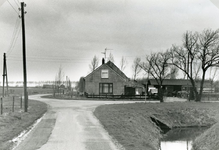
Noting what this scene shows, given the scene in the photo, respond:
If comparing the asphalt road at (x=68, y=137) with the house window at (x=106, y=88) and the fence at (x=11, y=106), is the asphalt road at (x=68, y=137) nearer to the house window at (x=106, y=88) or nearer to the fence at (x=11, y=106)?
the fence at (x=11, y=106)

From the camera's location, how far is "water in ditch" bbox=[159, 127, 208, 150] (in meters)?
19.1

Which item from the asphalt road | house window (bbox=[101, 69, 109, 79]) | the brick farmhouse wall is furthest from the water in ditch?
house window (bbox=[101, 69, 109, 79])

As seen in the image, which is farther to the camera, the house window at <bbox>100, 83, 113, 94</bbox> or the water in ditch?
the house window at <bbox>100, 83, 113, 94</bbox>

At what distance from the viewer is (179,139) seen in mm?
22078

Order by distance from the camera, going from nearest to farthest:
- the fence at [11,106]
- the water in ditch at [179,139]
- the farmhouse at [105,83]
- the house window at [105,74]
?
1. the water in ditch at [179,139]
2. the fence at [11,106]
3. the farmhouse at [105,83]
4. the house window at [105,74]

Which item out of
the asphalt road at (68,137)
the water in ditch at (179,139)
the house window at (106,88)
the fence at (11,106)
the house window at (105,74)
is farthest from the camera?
the house window at (105,74)

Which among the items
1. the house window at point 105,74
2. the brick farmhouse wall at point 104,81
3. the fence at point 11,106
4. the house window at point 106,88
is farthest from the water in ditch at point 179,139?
the house window at point 105,74

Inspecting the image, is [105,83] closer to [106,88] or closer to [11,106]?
[106,88]

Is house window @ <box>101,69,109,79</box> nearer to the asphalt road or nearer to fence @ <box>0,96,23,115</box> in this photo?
fence @ <box>0,96,23,115</box>

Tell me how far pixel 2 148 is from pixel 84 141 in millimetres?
3396

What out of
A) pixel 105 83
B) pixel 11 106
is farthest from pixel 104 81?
pixel 11 106

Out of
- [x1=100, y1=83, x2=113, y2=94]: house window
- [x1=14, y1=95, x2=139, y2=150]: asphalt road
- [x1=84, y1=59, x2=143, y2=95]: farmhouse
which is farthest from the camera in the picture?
[x1=100, y1=83, x2=113, y2=94]: house window

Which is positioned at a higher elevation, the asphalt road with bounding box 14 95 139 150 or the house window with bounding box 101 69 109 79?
the house window with bounding box 101 69 109 79

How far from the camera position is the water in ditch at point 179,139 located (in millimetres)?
19094
